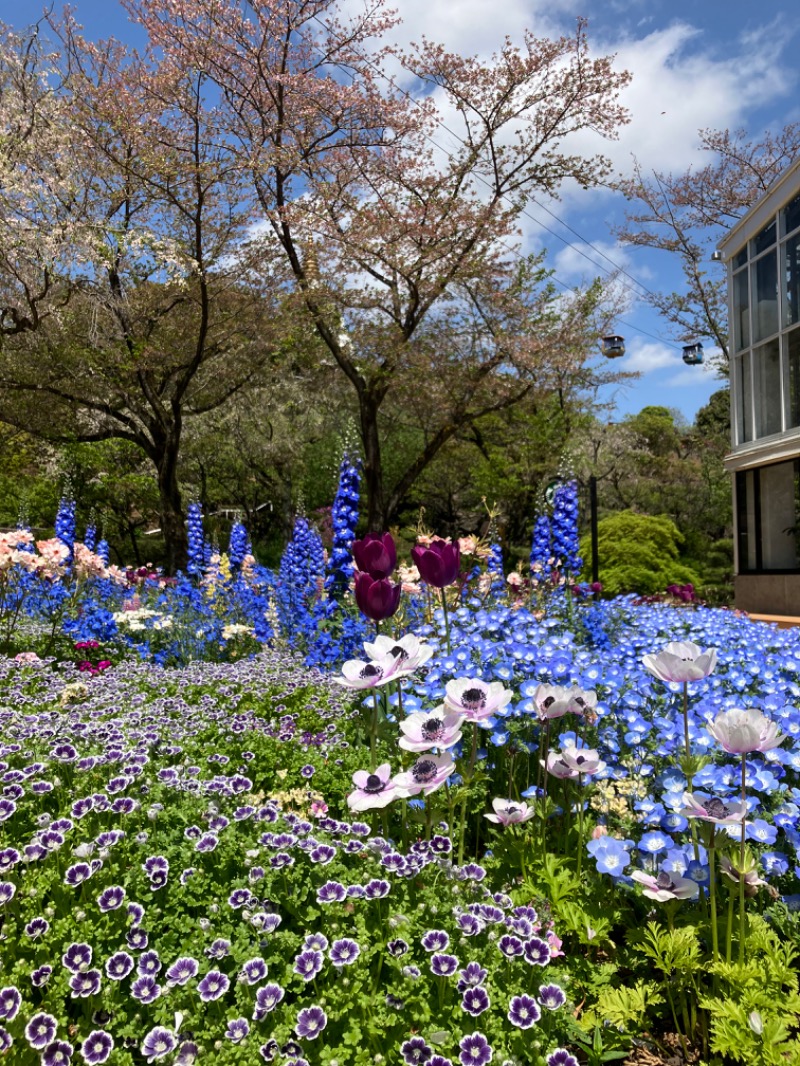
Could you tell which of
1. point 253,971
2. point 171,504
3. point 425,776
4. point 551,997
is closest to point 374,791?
point 425,776

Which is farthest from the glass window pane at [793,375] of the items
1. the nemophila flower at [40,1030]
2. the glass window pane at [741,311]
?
the nemophila flower at [40,1030]

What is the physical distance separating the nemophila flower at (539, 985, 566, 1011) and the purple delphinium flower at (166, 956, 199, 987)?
2.23ft

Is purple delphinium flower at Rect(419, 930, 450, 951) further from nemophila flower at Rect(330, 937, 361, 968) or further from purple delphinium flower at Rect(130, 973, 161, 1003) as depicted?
purple delphinium flower at Rect(130, 973, 161, 1003)

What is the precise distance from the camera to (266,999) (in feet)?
4.44

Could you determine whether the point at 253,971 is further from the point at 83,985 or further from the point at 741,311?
the point at 741,311

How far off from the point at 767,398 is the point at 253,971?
14.3 m

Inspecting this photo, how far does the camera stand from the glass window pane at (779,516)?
13.1 meters

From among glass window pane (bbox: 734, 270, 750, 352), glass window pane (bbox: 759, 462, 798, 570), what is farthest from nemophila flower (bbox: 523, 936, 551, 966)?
glass window pane (bbox: 734, 270, 750, 352)

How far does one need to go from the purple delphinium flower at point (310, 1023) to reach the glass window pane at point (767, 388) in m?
13.8

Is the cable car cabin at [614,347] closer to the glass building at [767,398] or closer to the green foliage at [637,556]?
the glass building at [767,398]

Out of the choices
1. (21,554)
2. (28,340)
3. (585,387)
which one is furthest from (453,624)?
(585,387)

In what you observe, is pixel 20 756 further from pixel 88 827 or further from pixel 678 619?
pixel 678 619

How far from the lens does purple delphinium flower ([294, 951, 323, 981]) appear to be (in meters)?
1.43

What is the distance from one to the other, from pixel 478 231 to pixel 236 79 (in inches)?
179
